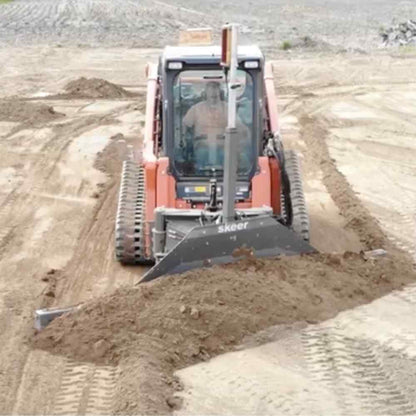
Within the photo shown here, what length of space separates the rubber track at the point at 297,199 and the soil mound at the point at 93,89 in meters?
10.4

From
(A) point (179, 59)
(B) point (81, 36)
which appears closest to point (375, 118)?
(A) point (179, 59)

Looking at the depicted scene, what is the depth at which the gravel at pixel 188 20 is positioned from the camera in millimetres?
30719

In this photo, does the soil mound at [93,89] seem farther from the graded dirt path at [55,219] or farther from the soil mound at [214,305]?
the soil mound at [214,305]

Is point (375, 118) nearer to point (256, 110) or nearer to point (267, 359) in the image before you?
point (256, 110)

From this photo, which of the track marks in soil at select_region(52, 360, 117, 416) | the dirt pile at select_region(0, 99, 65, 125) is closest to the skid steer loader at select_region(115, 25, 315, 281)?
the track marks in soil at select_region(52, 360, 117, 416)

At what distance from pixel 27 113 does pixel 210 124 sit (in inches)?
391

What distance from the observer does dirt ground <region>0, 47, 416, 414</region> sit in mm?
7062

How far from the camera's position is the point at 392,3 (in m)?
46.8

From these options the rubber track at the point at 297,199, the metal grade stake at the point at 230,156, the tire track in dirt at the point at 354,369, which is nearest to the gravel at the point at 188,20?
the rubber track at the point at 297,199

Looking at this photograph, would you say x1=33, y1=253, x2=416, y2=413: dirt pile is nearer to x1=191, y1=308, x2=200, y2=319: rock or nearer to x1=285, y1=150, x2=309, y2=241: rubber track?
x1=191, y1=308, x2=200, y2=319: rock

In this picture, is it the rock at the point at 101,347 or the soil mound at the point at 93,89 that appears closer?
the rock at the point at 101,347

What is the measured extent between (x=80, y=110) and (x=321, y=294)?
12169 millimetres

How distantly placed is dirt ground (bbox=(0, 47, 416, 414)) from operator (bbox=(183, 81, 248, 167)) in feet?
5.14

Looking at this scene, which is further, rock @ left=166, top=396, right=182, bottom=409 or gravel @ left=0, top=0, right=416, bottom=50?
gravel @ left=0, top=0, right=416, bottom=50
